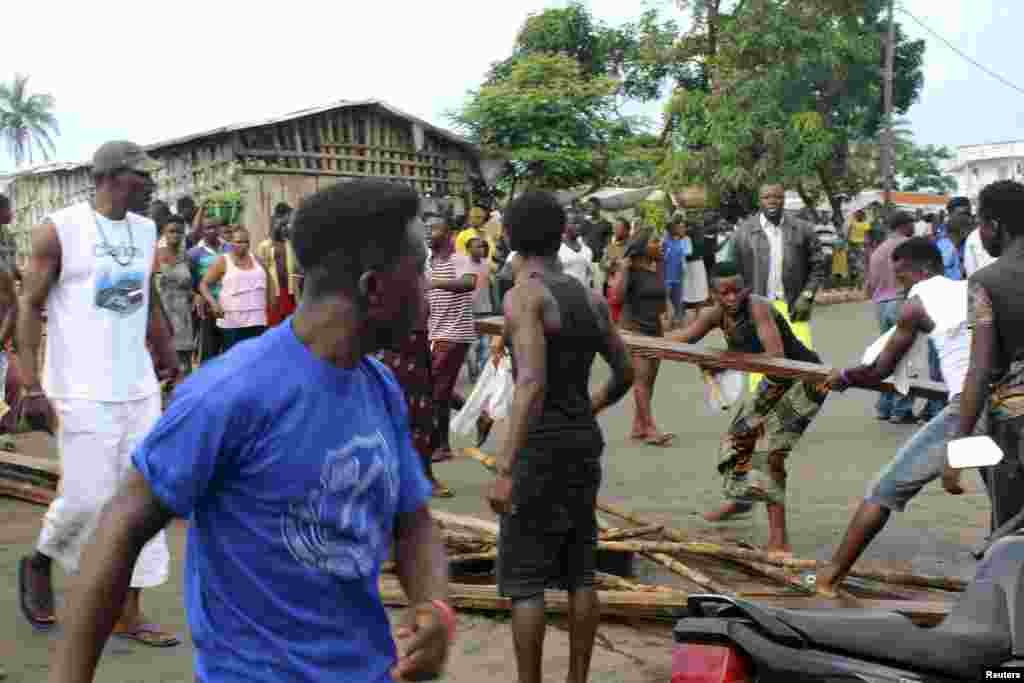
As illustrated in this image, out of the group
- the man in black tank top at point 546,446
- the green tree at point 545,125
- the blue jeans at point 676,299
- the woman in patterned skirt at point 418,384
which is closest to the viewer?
the man in black tank top at point 546,446

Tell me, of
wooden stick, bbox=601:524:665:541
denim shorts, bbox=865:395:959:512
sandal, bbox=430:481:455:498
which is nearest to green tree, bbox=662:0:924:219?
sandal, bbox=430:481:455:498

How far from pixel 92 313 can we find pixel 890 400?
27.7ft

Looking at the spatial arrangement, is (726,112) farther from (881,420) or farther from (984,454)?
(984,454)

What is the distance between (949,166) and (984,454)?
11194 centimetres

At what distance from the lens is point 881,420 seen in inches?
475

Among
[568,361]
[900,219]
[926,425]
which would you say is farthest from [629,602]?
[900,219]

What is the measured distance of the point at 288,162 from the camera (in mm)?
24578

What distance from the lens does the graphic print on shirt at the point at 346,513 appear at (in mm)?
2387

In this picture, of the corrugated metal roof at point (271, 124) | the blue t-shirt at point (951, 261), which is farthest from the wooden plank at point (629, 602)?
the corrugated metal roof at point (271, 124)

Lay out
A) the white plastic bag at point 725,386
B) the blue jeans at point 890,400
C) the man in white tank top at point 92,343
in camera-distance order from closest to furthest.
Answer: the man in white tank top at point 92,343 < the white plastic bag at point 725,386 < the blue jeans at point 890,400

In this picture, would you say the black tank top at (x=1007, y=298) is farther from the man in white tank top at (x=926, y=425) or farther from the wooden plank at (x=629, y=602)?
the wooden plank at (x=629, y=602)

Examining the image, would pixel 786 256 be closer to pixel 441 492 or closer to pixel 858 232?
pixel 441 492

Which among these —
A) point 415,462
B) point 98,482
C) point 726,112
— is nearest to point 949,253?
point 98,482

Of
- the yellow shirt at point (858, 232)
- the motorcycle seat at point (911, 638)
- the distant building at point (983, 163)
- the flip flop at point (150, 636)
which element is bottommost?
the flip flop at point (150, 636)
